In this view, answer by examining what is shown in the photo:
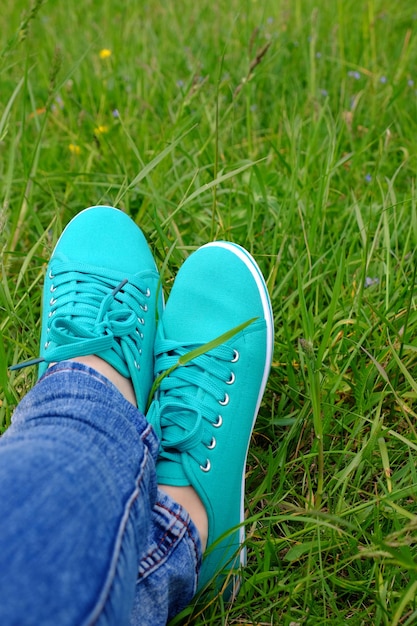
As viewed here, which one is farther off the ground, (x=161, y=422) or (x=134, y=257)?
(x=134, y=257)

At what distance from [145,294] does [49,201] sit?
1.54 feet

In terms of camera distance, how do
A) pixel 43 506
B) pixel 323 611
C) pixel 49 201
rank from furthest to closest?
pixel 49 201, pixel 323 611, pixel 43 506

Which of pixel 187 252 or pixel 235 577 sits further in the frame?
pixel 187 252

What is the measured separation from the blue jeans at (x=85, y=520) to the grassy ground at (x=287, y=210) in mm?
126

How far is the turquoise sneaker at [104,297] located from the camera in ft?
3.80

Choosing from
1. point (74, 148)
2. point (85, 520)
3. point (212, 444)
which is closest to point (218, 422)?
point (212, 444)

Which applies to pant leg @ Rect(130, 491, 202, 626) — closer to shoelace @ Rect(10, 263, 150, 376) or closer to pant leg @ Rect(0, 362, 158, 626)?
pant leg @ Rect(0, 362, 158, 626)

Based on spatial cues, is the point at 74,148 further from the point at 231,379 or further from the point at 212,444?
the point at 212,444

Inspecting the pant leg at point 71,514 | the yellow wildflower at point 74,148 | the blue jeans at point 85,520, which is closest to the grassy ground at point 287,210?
the yellow wildflower at point 74,148

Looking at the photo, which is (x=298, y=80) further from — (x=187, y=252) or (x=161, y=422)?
(x=161, y=422)

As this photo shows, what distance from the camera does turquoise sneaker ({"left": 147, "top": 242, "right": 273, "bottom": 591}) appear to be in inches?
41.7

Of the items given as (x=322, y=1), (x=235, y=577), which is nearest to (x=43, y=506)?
(x=235, y=577)

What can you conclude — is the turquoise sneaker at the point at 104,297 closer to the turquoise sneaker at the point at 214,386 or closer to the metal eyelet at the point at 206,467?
the turquoise sneaker at the point at 214,386

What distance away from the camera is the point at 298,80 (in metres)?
2.02
